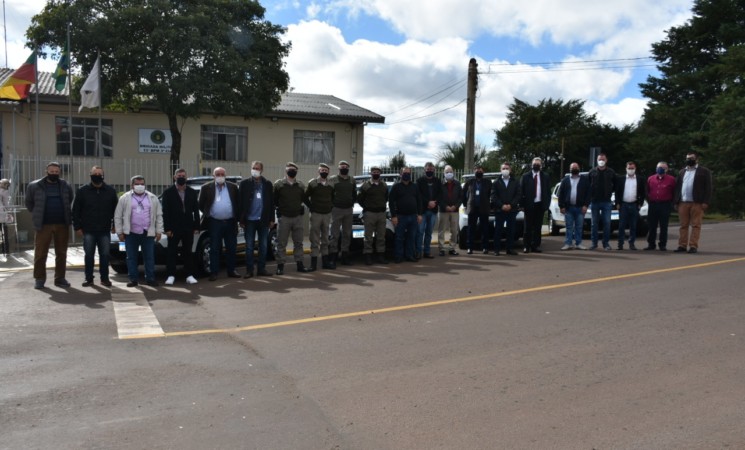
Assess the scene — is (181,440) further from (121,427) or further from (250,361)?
(250,361)

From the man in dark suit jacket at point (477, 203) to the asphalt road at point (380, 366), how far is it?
3633 millimetres

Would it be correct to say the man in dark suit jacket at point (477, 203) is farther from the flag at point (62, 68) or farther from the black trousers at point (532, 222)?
the flag at point (62, 68)

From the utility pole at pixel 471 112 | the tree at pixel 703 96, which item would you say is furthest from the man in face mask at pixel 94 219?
the tree at pixel 703 96

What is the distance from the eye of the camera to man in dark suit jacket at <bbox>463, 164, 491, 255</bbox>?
1279 centimetres

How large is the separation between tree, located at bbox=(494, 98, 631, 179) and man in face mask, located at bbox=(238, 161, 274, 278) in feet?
127

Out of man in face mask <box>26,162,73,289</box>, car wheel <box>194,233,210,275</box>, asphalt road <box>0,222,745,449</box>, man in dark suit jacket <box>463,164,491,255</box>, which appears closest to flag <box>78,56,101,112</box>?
man in face mask <box>26,162,73,289</box>

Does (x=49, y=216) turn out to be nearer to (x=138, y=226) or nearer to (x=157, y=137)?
(x=138, y=226)

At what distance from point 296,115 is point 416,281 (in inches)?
708

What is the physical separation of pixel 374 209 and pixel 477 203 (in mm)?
2457

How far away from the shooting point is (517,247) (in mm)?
14320

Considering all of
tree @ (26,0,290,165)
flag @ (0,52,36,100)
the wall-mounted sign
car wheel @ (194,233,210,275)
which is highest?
tree @ (26,0,290,165)

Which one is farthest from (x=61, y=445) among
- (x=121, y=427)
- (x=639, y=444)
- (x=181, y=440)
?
(x=639, y=444)

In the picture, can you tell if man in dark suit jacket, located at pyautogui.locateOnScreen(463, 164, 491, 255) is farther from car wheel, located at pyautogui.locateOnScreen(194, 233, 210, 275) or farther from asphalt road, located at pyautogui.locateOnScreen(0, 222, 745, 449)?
car wheel, located at pyautogui.locateOnScreen(194, 233, 210, 275)

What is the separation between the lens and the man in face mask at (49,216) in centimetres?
969
